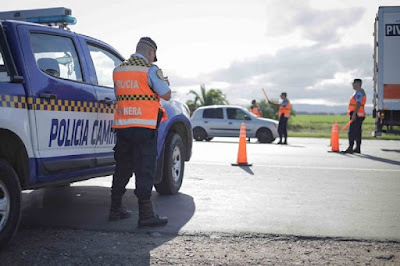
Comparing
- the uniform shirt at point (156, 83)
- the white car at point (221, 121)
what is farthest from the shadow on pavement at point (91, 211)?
the white car at point (221, 121)

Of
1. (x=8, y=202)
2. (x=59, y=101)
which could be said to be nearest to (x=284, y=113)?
(x=59, y=101)

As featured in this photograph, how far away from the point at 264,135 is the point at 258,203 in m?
14.8

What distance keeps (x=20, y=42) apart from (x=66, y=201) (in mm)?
2473

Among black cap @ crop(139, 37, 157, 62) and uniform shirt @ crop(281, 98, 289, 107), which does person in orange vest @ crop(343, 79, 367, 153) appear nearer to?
uniform shirt @ crop(281, 98, 289, 107)

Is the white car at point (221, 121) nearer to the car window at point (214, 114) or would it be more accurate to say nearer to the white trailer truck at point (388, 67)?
the car window at point (214, 114)

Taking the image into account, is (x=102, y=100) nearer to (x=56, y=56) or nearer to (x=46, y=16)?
(x=56, y=56)

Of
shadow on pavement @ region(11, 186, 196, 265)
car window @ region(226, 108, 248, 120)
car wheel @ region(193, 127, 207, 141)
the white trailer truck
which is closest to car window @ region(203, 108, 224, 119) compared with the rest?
car window @ region(226, 108, 248, 120)

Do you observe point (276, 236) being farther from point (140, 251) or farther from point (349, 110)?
point (349, 110)

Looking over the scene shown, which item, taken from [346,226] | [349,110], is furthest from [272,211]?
[349,110]

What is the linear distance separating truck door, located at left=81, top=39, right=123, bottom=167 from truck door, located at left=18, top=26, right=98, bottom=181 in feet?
0.38

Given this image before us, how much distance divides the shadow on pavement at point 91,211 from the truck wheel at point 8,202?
12.6 inches

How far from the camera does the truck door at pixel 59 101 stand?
16.2 ft

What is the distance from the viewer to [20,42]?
4.89 m

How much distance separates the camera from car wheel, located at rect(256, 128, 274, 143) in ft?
70.0
